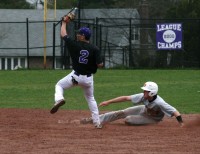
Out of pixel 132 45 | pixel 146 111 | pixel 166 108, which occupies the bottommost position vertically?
pixel 132 45

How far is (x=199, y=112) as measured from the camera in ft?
49.1

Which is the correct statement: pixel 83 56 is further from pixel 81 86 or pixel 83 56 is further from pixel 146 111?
pixel 146 111

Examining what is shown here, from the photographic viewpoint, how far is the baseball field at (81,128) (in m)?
8.94

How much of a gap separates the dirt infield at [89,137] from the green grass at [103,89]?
3.37 meters

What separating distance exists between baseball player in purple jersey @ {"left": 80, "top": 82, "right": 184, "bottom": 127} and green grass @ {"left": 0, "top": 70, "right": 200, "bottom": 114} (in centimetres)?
317

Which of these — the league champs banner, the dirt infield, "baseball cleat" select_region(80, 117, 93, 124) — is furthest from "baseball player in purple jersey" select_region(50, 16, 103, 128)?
the league champs banner

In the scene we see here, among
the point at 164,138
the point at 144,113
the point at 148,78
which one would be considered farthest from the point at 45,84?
the point at 164,138

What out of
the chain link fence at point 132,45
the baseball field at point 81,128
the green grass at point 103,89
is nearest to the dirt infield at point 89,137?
the baseball field at point 81,128

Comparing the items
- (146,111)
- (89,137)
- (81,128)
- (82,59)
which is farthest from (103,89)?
(89,137)

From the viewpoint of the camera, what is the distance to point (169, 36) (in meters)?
32.7

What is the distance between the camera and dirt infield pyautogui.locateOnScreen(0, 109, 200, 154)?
875 centimetres

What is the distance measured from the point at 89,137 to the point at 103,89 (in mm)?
10970

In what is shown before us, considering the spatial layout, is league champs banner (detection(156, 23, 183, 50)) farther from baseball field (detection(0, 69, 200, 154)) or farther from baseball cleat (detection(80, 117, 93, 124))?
baseball cleat (detection(80, 117, 93, 124))

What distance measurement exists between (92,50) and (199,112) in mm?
4597
